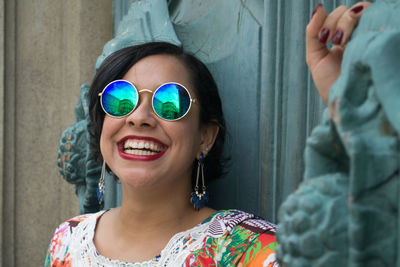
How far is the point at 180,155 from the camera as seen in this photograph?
4.74 ft

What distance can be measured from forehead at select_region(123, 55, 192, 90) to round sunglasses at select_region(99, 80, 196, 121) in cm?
3

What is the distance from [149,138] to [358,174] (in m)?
0.87

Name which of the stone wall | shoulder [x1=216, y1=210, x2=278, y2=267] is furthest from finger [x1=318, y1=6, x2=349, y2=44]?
the stone wall

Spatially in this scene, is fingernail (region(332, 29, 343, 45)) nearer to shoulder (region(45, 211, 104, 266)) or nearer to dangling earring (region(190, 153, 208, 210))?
dangling earring (region(190, 153, 208, 210))

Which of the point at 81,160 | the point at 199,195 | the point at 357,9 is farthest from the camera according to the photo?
the point at 81,160

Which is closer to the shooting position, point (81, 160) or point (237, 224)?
point (237, 224)

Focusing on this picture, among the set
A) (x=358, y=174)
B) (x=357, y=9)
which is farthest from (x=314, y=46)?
(x=358, y=174)

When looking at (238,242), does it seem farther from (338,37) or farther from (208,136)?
(338,37)

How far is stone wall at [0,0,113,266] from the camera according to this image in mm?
2604

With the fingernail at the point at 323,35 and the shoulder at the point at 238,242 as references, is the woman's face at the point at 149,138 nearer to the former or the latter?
the shoulder at the point at 238,242

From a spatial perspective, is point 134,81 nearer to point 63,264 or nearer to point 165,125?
point 165,125

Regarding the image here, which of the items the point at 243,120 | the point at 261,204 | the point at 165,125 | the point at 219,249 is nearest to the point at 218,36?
the point at 243,120

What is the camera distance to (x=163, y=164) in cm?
143

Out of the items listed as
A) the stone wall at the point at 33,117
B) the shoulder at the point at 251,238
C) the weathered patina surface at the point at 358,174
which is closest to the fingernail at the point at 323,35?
the weathered patina surface at the point at 358,174
